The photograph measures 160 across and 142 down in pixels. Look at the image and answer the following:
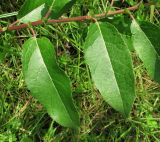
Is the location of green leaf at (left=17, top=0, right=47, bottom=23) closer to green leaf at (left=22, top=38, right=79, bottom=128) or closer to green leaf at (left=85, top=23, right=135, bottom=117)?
green leaf at (left=22, top=38, right=79, bottom=128)

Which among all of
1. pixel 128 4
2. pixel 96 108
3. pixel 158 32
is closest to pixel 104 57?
pixel 158 32

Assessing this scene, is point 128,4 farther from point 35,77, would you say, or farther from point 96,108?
point 35,77

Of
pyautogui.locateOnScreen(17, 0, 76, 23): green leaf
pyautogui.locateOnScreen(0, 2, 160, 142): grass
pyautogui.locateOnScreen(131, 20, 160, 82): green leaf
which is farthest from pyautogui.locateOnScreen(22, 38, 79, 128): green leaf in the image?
pyautogui.locateOnScreen(0, 2, 160, 142): grass

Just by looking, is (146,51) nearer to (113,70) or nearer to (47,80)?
(113,70)

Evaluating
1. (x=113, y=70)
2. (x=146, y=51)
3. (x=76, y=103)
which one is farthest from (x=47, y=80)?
(x=76, y=103)

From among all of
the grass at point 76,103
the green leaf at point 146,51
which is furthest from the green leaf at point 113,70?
the grass at point 76,103

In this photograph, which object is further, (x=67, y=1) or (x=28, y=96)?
(x=28, y=96)

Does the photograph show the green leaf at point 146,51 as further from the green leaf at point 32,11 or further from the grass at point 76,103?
the grass at point 76,103
